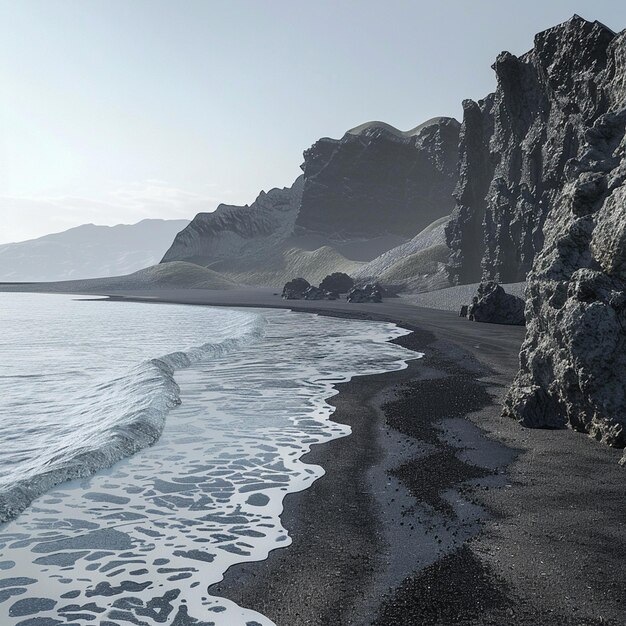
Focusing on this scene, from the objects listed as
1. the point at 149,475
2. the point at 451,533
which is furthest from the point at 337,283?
the point at 451,533

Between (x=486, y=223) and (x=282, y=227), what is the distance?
94.6 meters

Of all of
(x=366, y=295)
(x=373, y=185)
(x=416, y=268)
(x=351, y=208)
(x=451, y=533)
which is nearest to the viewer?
(x=451, y=533)

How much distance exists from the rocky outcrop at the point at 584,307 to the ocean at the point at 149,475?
12.5 ft

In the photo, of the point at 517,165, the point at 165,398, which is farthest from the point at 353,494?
the point at 517,165

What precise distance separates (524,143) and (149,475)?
4706 cm

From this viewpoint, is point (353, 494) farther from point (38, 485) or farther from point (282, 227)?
point (282, 227)

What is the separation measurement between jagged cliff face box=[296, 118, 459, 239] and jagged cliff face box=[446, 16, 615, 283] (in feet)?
215

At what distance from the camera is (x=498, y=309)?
34.1 m

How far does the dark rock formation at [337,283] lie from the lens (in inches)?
2906

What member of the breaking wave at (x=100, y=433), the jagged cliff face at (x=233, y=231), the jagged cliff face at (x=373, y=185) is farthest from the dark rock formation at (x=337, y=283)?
the jagged cliff face at (x=233, y=231)

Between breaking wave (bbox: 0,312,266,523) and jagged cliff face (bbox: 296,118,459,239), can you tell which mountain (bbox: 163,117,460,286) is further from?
breaking wave (bbox: 0,312,266,523)

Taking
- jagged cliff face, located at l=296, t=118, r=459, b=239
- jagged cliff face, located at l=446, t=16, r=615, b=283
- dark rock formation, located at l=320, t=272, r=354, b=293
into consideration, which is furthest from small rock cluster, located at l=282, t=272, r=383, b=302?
jagged cliff face, located at l=296, t=118, r=459, b=239

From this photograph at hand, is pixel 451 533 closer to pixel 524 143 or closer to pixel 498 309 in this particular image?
pixel 498 309

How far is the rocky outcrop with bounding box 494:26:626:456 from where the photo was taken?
9023 mm
